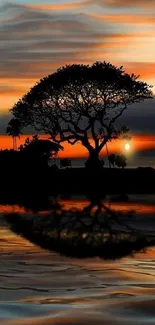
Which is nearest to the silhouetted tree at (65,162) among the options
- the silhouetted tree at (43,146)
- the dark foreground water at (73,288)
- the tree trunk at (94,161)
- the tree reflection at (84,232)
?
the silhouetted tree at (43,146)

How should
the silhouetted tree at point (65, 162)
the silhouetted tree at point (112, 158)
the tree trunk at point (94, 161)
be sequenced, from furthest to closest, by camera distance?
the silhouetted tree at point (65, 162) → the silhouetted tree at point (112, 158) → the tree trunk at point (94, 161)

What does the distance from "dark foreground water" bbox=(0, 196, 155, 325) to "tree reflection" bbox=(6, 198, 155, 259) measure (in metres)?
0.69

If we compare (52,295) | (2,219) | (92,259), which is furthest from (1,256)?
(2,219)

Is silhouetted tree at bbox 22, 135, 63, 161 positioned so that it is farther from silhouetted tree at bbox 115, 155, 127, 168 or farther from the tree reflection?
the tree reflection

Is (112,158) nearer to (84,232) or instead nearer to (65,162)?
(65,162)

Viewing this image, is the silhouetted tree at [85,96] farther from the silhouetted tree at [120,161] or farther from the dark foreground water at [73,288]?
the dark foreground water at [73,288]

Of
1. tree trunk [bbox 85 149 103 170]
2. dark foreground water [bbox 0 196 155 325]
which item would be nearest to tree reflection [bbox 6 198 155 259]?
dark foreground water [bbox 0 196 155 325]

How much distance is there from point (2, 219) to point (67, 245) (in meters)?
7.55

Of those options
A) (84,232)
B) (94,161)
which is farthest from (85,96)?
(84,232)

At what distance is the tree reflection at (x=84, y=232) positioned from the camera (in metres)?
17.0

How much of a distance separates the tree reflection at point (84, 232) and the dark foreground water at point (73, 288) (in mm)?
689

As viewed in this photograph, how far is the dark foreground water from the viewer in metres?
9.38

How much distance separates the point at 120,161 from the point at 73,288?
71.4 m

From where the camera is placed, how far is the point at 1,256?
1557 cm
